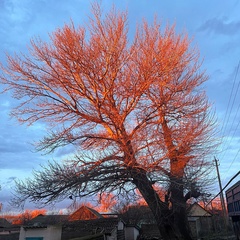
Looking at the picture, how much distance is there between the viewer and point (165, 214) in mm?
14977

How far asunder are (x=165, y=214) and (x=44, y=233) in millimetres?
7223

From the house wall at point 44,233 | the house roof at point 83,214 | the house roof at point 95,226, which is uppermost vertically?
the house roof at point 83,214

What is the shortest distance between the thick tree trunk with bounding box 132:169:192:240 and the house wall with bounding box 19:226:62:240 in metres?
6.39

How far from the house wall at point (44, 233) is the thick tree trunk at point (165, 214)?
6.39 m

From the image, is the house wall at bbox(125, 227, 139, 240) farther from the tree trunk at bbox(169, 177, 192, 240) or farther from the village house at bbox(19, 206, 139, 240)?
the tree trunk at bbox(169, 177, 192, 240)

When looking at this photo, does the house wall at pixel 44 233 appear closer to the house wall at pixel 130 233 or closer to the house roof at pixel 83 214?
the house wall at pixel 130 233

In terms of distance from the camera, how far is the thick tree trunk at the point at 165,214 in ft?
46.8

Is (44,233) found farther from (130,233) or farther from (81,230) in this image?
(130,233)

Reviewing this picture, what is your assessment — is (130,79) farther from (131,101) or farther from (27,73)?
(27,73)

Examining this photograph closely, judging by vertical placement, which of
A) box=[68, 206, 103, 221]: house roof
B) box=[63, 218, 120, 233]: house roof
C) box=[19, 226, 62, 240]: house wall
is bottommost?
box=[19, 226, 62, 240]: house wall

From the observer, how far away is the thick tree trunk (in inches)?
562

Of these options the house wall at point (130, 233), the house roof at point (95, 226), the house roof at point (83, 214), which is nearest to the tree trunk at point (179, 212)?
the house roof at point (95, 226)

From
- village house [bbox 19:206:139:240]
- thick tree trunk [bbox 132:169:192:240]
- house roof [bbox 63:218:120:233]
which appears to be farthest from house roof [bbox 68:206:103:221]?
thick tree trunk [bbox 132:169:192:240]

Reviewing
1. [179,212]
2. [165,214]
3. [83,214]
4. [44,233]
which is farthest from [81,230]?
[83,214]
